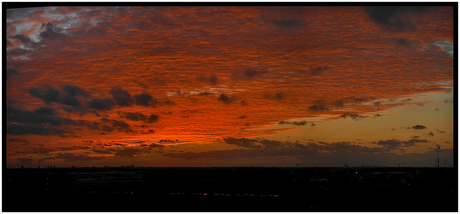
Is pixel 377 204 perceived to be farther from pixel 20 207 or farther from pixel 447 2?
pixel 20 207

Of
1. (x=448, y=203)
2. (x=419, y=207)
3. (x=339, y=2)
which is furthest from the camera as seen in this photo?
(x=448, y=203)

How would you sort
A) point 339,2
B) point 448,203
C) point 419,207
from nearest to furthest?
point 339,2
point 419,207
point 448,203

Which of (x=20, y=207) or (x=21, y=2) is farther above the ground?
(x=21, y=2)

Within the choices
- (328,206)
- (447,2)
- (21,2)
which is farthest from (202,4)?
(328,206)

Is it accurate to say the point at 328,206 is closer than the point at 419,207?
No

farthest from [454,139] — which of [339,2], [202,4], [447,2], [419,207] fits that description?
[419,207]

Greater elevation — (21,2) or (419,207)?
(21,2)

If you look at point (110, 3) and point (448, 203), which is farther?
point (448, 203)

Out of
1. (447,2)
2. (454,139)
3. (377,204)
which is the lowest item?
(377,204)

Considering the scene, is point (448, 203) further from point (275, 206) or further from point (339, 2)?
point (339, 2)
